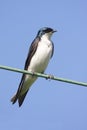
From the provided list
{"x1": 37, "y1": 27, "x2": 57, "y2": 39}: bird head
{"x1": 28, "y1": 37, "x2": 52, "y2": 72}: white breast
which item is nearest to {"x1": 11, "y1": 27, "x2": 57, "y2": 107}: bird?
{"x1": 28, "y1": 37, "x2": 52, "y2": 72}: white breast

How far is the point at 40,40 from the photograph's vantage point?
8844 millimetres

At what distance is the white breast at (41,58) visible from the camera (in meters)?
8.51

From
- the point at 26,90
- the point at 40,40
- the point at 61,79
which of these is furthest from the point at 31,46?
the point at 61,79

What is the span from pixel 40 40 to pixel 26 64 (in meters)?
0.48

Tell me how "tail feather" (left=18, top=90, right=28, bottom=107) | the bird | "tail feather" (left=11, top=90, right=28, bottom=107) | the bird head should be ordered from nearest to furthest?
"tail feather" (left=11, top=90, right=28, bottom=107)
"tail feather" (left=18, top=90, right=28, bottom=107)
the bird
the bird head

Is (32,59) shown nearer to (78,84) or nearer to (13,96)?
(13,96)

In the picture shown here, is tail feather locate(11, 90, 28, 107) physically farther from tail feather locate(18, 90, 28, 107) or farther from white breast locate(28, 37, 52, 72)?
white breast locate(28, 37, 52, 72)

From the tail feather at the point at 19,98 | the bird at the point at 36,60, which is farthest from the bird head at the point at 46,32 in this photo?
the tail feather at the point at 19,98

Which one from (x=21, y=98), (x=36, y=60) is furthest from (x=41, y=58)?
(x=21, y=98)

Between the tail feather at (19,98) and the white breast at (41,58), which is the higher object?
the white breast at (41,58)

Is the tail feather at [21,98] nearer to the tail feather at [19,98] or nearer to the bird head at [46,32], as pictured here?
the tail feather at [19,98]

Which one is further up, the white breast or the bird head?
the bird head

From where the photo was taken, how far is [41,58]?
335 inches

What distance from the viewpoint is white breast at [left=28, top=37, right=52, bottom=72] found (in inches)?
335
